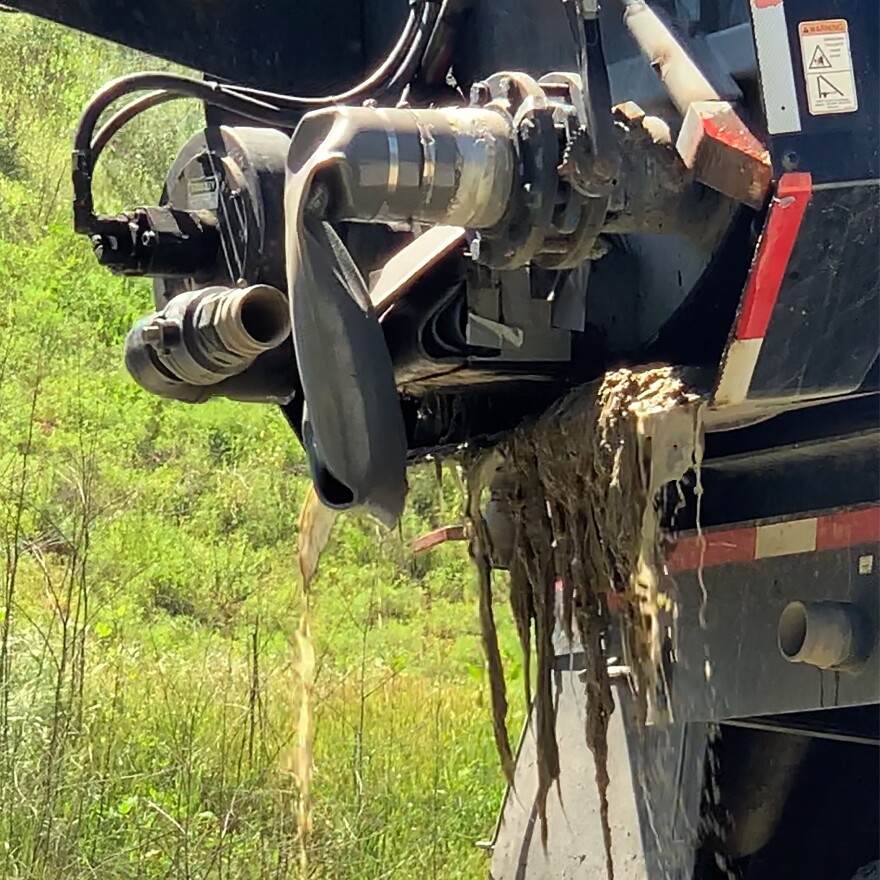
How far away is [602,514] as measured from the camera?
1883 millimetres

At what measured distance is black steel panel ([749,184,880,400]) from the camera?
1.54 m

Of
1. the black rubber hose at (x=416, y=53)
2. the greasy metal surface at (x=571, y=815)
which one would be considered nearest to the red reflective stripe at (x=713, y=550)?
the greasy metal surface at (x=571, y=815)

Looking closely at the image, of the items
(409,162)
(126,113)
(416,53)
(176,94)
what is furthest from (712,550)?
(126,113)

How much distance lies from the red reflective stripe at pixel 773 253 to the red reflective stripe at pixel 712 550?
1.22 ft

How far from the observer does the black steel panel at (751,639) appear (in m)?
1.78

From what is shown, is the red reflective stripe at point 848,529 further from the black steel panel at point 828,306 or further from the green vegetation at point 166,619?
the green vegetation at point 166,619

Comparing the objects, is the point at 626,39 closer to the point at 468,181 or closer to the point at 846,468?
the point at 468,181

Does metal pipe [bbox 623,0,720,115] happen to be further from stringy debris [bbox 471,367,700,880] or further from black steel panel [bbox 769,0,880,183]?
stringy debris [bbox 471,367,700,880]

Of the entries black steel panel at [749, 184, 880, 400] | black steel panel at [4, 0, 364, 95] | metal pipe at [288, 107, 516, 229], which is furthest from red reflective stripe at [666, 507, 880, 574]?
black steel panel at [4, 0, 364, 95]

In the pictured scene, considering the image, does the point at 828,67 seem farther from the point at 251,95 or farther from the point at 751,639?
the point at 251,95

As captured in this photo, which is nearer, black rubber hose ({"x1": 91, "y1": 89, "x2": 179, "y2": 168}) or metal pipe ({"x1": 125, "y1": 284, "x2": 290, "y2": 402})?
metal pipe ({"x1": 125, "y1": 284, "x2": 290, "y2": 402})

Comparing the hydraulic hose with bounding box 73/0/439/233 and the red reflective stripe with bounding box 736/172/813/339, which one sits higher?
the hydraulic hose with bounding box 73/0/439/233

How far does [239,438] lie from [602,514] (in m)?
5.68

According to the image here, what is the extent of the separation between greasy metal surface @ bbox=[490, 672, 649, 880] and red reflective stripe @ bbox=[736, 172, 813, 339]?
2.64ft
